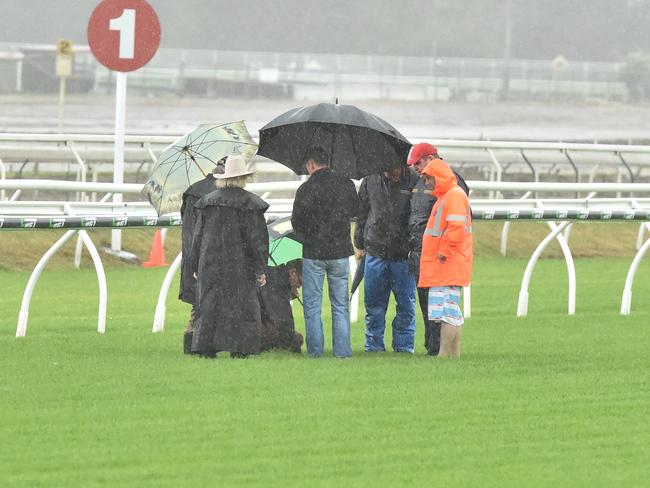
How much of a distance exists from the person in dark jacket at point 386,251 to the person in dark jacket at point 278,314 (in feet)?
1.69

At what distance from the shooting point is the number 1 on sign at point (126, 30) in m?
14.5

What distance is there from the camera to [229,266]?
31.1 ft

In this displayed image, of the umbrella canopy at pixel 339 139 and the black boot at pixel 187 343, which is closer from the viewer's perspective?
the black boot at pixel 187 343

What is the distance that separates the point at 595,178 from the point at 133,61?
9.37m

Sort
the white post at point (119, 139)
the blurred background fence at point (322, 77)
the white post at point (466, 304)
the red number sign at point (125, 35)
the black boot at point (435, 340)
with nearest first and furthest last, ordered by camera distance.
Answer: the black boot at point (435, 340), the white post at point (466, 304), the red number sign at point (125, 35), the white post at point (119, 139), the blurred background fence at point (322, 77)

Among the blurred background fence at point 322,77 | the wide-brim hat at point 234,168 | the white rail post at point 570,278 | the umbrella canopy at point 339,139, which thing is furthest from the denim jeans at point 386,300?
the blurred background fence at point 322,77

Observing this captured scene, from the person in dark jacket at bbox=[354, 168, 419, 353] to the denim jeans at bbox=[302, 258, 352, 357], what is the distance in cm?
48

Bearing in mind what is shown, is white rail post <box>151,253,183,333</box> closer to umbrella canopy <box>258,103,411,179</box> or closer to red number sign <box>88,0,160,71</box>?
umbrella canopy <box>258,103,411,179</box>

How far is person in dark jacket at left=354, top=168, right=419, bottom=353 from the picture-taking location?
10.2 meters

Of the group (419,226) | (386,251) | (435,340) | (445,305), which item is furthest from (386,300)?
(445,305)

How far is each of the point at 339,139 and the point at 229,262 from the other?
1295mm

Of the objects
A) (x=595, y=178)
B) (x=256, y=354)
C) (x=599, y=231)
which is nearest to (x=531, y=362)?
(x=256, y=354)

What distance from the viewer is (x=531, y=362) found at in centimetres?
973

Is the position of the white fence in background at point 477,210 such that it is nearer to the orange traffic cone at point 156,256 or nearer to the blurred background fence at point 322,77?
the orange traffic cone at point 156,256
